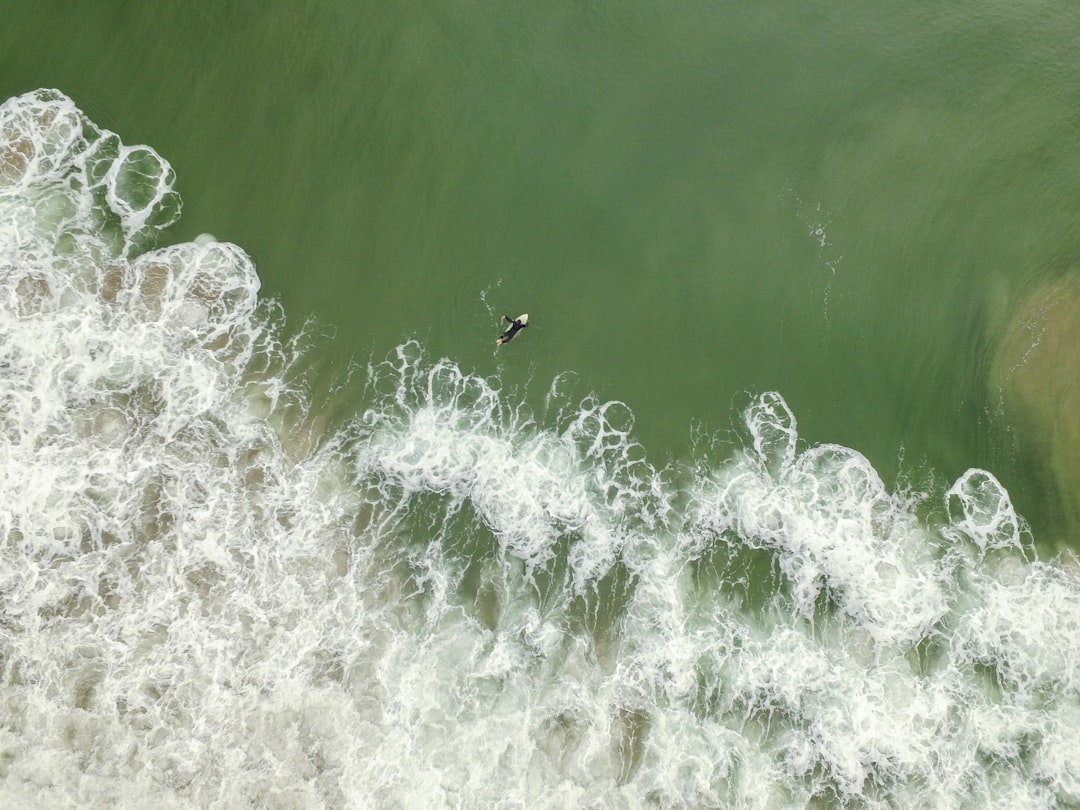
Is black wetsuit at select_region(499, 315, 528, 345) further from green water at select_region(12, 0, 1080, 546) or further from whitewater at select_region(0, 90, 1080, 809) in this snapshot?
whitewater at select_region(0, 90, 1080, 809)

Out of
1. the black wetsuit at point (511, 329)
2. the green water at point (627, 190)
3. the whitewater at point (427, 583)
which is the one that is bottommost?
the whitewater at point (427, 583)

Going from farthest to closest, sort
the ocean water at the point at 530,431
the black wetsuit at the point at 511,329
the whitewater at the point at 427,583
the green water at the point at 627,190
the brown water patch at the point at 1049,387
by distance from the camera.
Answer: the brown water patch at the point at 1049,387 < the green water at the point at 627,190 < the black wetsuit at the point at 511,329 < the ocean water at the point at 530,431 < the whitewater at the point at 427,583

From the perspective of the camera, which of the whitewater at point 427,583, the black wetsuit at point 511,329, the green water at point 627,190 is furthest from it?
the green water at point 627,190

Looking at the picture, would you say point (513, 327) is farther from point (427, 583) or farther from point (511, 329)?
point (427, 583)

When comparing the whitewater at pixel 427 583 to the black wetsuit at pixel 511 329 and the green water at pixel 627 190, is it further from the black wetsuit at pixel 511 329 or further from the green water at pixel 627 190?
the black wetsuit at pixel 511 329

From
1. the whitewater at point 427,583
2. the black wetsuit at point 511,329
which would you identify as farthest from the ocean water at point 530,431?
the black wetsuit at point 511,329

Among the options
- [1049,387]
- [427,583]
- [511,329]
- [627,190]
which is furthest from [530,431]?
[1049,387]

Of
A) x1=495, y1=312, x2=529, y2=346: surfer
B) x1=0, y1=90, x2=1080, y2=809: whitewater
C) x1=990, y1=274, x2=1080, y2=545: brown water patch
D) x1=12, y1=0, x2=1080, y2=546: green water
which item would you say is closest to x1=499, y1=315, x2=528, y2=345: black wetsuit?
x1=495, y1=312, x2=529, y2=346: surfer
